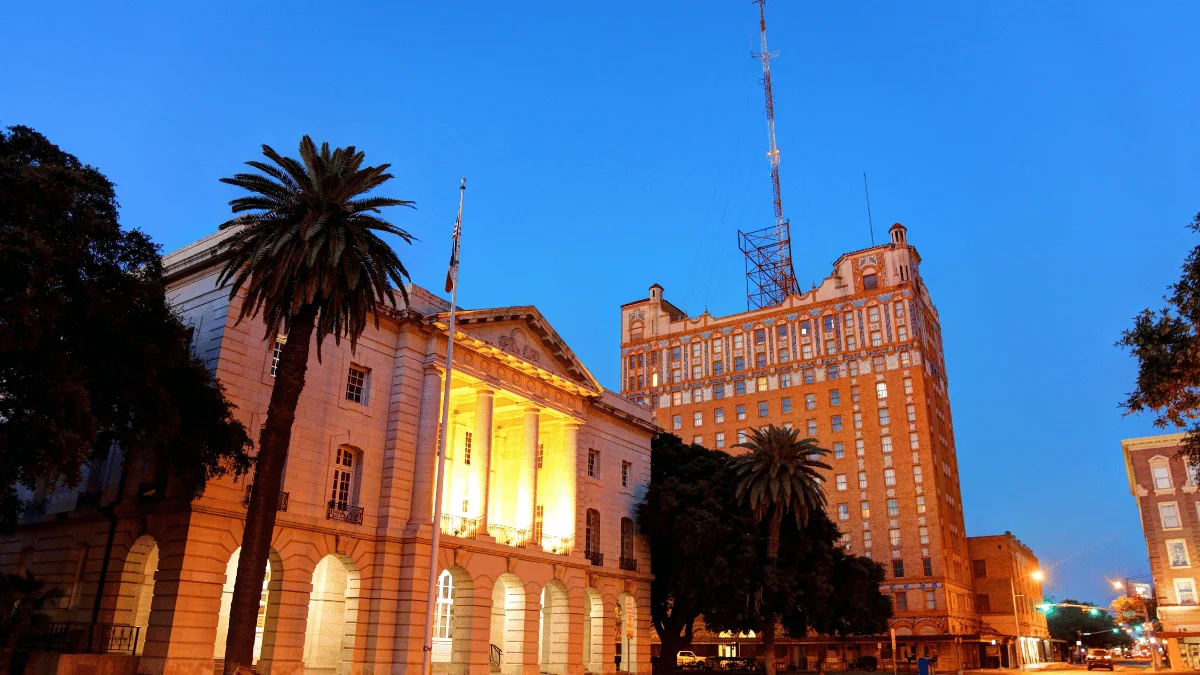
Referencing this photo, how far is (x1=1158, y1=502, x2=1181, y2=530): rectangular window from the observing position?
242ft

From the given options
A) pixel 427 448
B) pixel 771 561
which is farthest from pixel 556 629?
pixel 771 561

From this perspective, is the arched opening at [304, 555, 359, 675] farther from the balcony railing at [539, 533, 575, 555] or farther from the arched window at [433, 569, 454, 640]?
the balcony railing at [539, 533, 575, 555]

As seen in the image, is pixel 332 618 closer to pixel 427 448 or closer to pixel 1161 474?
pixel 427 448

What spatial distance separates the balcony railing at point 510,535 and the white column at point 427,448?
4732 millimetres

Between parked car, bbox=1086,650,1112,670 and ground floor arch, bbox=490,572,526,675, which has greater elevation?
ground floor arch, bbox=490,572,526,675

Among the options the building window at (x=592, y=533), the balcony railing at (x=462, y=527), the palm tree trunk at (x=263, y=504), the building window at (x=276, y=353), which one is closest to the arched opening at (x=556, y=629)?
the building window at (x=592, y=533)

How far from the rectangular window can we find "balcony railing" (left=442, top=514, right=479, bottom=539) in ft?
212

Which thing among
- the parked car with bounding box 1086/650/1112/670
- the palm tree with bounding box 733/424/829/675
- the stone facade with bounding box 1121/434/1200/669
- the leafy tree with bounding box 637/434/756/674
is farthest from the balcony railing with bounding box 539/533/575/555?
the stone facade with bounding box 1121/434/1200/669

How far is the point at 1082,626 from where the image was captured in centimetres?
14488

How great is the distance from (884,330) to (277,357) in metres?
70.1

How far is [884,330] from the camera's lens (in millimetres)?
90188

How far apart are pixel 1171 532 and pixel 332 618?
233 ft

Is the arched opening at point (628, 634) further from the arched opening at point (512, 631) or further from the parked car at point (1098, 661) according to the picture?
the parked car at point (1098, 661)

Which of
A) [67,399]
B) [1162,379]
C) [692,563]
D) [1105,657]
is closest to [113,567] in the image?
[67,399]
